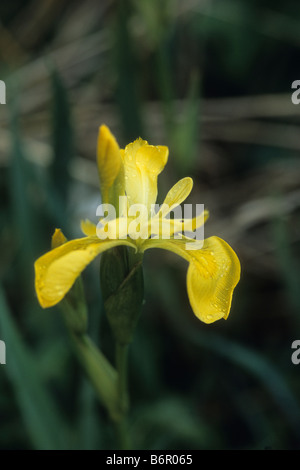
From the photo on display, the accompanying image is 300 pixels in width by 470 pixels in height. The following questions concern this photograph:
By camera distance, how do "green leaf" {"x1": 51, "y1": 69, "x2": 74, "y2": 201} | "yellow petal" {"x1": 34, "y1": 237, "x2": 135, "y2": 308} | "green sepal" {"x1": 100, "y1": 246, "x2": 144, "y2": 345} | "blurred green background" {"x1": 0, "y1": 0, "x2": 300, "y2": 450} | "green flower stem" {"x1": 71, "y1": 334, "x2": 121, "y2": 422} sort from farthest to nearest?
"green leaf" {"x1": 51, "y1": 69, "x2": 74, "y2": 201}, "blurred green background" {"x1": 0, "y1": 0, "x2": 300, "y2": 450}, "green flower stem" {"x1": 71, "y1": 334, "x2": 121, "y2": 422}, "green sepal" {"x1": 100, "y1": 246, "x2": 144, "y2": 345}, "yellow petal" {"x1": 34, "y1": 237, "x2": 135, "y2": 308}

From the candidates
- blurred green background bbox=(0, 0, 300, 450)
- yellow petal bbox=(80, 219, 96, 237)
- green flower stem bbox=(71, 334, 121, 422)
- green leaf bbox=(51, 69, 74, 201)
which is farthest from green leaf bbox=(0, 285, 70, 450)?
green leaf bbox=(51, 69, 74, 201)

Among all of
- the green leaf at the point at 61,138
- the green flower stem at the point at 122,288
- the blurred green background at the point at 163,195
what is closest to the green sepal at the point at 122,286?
the green flower stem at the point at 122,288

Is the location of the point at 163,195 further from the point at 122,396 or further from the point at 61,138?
the point at 122,396

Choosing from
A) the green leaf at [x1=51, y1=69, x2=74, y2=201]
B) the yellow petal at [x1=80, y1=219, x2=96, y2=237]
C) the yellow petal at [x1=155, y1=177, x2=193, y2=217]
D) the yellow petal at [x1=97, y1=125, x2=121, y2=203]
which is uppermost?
the green leaf at [x1=51, y1=69, x2=74, y2=201]

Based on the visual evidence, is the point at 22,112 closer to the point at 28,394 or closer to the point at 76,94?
the point at 76,94

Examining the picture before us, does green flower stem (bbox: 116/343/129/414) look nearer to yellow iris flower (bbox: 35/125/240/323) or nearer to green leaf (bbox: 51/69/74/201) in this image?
yellow iris flower (bbox: 35/125/240/323)

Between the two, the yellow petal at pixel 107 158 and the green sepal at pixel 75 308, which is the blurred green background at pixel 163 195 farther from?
the yellow petal at pixel 107 158
